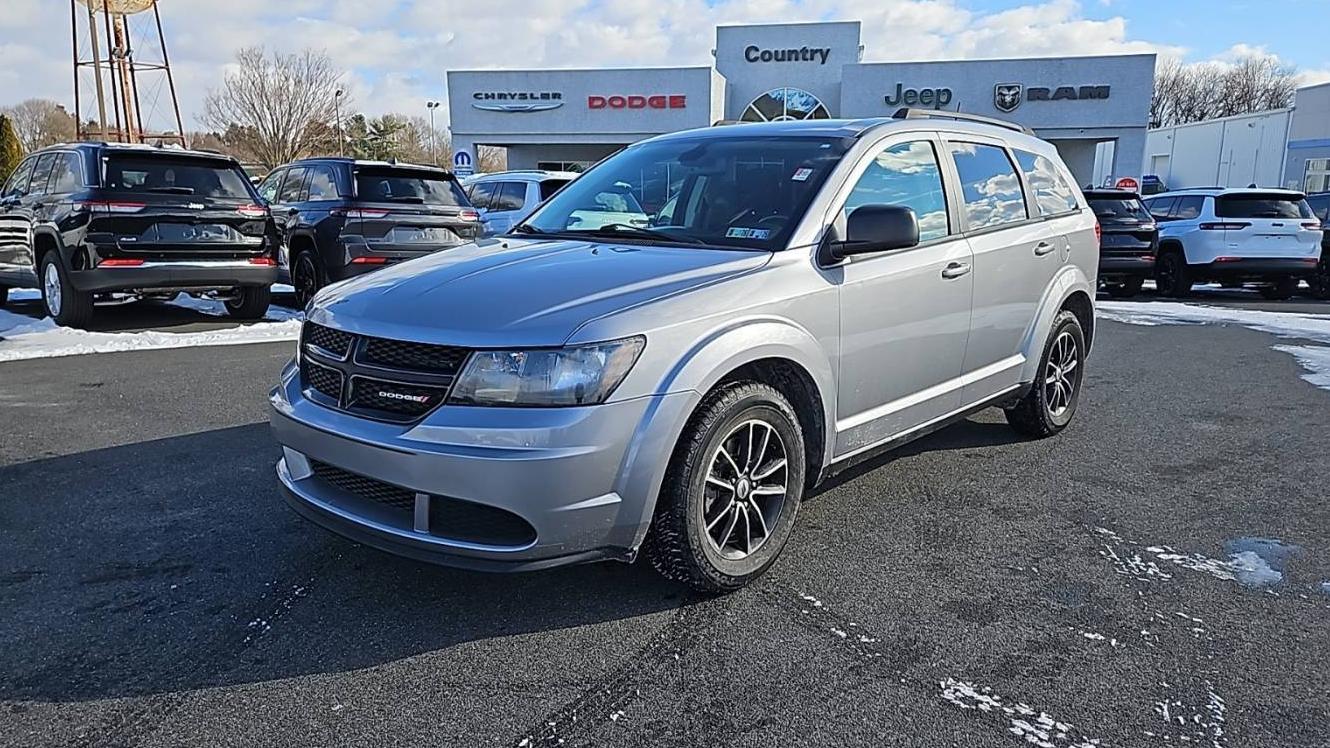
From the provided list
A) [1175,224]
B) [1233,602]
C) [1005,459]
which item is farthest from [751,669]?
[1175,224]

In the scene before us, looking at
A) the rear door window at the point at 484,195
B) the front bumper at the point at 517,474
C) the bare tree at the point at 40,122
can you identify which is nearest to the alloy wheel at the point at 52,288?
the rear door window at the point at 484,195

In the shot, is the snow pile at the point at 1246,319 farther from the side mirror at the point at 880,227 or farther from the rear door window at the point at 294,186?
the rear door window at the point at 294,186

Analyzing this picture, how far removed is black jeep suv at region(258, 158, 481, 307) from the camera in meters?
9.69

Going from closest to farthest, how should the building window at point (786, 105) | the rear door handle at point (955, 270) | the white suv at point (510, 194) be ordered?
1. the rear door handle at point (955, 270)
2. the white suv at point (510, 194)
3. the building window at point (786, 105)

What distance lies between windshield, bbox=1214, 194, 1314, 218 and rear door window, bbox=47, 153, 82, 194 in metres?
14.8

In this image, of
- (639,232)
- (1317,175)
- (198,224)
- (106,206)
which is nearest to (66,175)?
(106,206)

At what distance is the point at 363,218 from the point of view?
966 centimetres

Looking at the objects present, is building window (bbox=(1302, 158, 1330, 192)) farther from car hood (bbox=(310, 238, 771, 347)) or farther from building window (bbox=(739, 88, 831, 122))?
car hood (bbox=(310, 238, 771, 347))

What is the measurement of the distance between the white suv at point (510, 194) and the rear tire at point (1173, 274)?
955 centimetres

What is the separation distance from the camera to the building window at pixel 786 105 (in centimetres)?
3309

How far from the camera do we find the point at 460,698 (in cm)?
272

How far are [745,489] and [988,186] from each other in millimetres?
2424

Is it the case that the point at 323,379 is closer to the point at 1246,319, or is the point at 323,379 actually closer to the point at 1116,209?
the point at 1246,319

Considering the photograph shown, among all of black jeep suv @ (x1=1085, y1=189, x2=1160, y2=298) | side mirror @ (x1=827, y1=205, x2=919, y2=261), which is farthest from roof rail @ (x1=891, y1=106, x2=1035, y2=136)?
black jeep suv @ (x1=1085, y1=189, x2=1160, y2=298)
